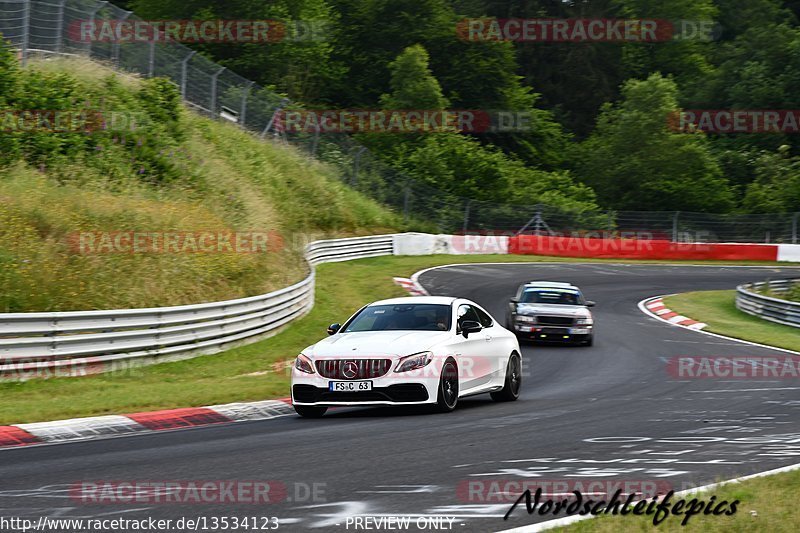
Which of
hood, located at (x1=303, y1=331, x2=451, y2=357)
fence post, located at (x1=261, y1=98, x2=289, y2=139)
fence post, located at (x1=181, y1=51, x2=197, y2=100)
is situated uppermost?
fence post, located at (x1=181, y1=51, x2=197, y2=100)

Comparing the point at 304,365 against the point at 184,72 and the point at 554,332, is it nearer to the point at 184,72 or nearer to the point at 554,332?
the point at 554,332

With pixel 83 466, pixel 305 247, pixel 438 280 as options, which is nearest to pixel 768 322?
pixel 438 280

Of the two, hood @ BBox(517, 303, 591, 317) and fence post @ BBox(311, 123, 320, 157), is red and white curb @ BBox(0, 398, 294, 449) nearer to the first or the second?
hood @ BBox(517, 303, 591, 317)

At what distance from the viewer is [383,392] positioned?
39.6ft

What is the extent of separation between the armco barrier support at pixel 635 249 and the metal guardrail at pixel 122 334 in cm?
2828

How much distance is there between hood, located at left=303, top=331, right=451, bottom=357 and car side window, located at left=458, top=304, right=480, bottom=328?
0.67 m

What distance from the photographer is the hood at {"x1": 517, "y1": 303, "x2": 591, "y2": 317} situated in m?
23.3

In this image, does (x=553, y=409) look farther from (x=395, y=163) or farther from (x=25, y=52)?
(x=395, y=163)

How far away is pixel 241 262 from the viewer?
25484 mm

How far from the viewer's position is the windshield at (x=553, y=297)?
24.2m
